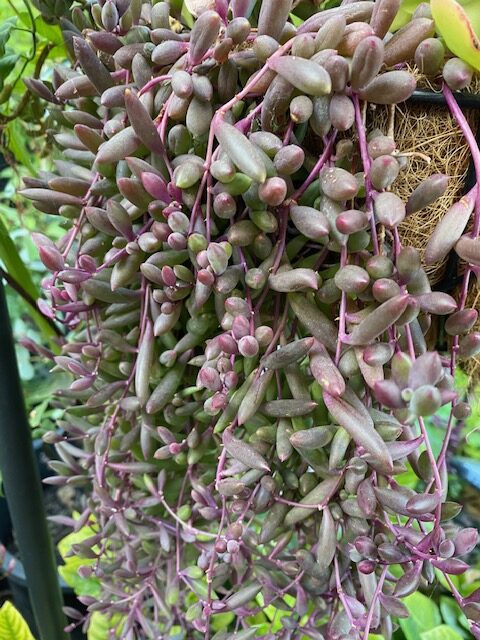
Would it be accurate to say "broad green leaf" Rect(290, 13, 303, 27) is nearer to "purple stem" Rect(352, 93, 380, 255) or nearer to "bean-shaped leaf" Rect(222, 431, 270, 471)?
"purple stem" Rect(352, 93, 380, 255)

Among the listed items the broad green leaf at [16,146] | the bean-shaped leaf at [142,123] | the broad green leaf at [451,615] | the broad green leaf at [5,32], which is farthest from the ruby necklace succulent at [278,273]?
the broad green leaf at [451,615]

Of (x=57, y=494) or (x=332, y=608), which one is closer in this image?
(x=332, y=608)

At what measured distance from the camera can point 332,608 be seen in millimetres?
467

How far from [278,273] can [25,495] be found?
461 millimetres

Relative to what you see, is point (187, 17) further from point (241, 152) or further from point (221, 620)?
point (221, 620)

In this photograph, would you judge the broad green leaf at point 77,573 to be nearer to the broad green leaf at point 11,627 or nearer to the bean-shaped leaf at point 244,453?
the broad green leaf at point 11,627

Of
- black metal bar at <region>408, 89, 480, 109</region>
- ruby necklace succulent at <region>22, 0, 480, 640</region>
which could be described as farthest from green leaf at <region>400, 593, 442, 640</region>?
black metal bar at <region>408, 89, 480, 109</region>

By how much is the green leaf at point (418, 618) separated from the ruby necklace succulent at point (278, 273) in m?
0.48

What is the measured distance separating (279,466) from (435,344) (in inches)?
7.0

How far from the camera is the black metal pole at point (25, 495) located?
604mm

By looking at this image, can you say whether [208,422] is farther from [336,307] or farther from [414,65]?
[414,65]

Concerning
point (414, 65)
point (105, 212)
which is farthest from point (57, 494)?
point (414, 65)

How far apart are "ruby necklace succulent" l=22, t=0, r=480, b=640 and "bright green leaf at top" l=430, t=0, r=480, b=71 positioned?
0.4 inches

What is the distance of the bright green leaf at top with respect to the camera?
13.2 inches
